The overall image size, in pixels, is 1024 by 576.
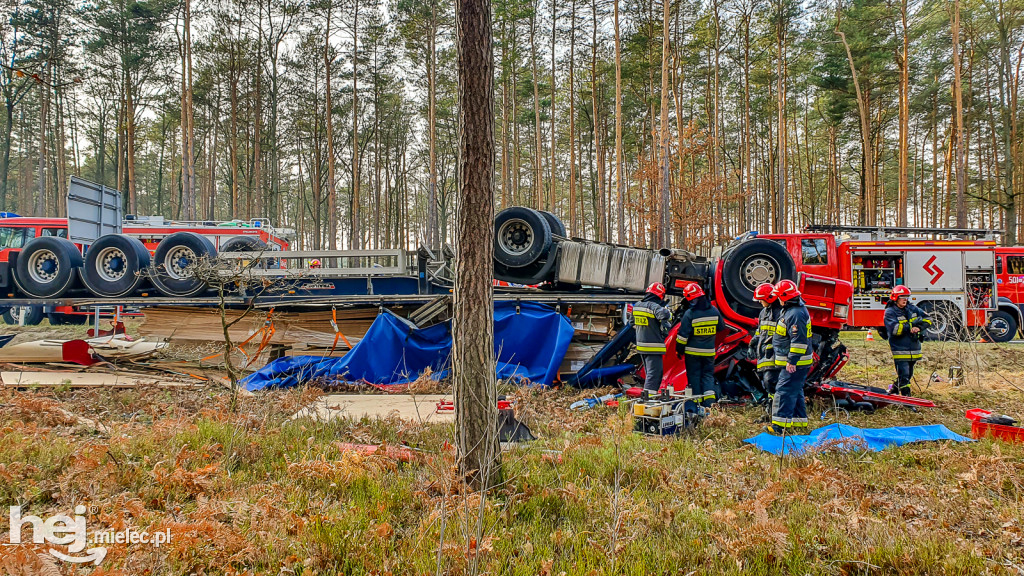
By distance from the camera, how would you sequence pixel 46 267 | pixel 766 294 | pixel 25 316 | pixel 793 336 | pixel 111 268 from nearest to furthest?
pixel 793 336, pixel 766 294, pixel 111 268, pixel 46 267, pixel 25 316

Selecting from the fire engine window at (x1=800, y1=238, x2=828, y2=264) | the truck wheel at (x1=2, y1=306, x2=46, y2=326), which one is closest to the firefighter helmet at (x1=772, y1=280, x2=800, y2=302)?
the fire engine window at (x1=800, y1=238, x2=828, y2=264)

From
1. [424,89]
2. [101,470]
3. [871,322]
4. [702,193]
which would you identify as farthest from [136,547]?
[424,89]

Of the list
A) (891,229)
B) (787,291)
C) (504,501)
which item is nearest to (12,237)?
(504,501)

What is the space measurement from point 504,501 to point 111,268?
29.2 feet

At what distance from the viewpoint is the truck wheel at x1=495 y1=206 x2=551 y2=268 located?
8.21 meters

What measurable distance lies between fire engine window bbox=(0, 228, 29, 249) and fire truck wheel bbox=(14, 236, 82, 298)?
4.37 metres

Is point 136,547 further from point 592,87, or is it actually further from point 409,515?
point 592,87

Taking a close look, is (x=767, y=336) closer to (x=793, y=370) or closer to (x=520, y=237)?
(x=793, y=370)

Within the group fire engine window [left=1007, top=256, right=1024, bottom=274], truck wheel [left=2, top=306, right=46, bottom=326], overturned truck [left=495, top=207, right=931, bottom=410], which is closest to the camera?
Answer: overturned truck [left=495, top=207, right=931, bottom=410]

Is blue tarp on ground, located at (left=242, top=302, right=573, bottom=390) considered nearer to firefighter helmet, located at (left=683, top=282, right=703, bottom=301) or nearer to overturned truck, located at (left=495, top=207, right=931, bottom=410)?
overturned truck, located at (left=495, top=207, right=931, bottom=410)

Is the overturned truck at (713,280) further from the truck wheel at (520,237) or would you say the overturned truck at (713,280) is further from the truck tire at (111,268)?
the truck tire at (111,268)

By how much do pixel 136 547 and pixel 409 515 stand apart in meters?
1.28

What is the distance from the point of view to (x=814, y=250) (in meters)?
10.8

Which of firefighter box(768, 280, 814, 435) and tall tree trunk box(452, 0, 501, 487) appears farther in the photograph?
firefighter box(768, 280, 814, 435)
